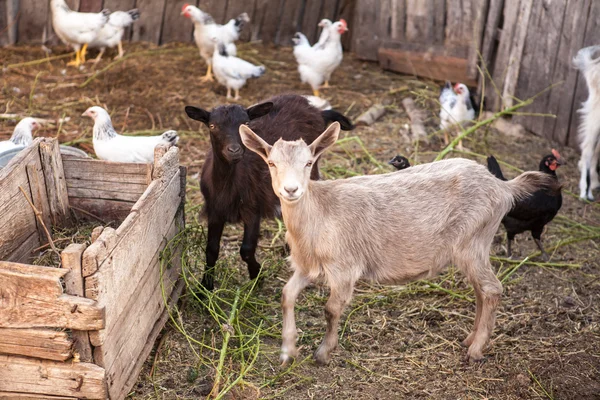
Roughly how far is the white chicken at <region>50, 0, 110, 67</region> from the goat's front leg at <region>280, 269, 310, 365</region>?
6.08 m

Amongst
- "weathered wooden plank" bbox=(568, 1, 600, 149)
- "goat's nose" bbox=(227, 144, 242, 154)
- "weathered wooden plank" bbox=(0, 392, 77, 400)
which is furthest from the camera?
"weathered wooden plank" bbox=(568, 1, 600, 149)

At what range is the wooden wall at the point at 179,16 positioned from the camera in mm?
10148

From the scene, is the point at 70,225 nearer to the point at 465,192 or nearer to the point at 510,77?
the point at 465,192

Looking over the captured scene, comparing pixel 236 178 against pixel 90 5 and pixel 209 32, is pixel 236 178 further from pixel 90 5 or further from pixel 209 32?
pixel 90 5

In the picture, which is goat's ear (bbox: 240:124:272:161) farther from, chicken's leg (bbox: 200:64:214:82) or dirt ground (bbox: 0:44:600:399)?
chicken's leg (bbox: 200:64:214:82)

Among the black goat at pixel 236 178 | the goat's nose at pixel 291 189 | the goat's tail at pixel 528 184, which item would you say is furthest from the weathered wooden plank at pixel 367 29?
the goat's nose at pixel 291 189

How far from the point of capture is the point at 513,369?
4.79m

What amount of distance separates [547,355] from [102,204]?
10.5 feet

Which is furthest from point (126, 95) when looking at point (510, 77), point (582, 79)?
point (582, 79)

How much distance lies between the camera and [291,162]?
4227mm

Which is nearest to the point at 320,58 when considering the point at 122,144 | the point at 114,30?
the point at 114,30

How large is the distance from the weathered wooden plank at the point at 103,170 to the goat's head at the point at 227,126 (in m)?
0.49

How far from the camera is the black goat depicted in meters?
5.04

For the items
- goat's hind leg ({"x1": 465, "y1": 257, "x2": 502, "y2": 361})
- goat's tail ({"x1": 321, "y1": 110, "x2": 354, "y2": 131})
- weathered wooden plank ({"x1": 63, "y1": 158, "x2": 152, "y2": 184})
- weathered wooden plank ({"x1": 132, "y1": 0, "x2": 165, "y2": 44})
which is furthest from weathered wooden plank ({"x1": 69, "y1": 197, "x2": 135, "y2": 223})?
weathered wooden plank ({"x1": 132, "y1": 0, "x2": 165, "y2": 44})
